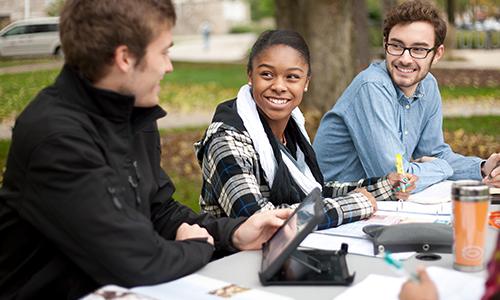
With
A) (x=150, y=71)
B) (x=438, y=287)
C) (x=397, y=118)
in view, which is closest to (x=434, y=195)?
(x=397, y=118)

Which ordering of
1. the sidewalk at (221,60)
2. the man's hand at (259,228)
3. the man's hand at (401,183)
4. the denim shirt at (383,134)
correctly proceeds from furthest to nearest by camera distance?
1. the sidewalk at (221,60)
2. the denim shirt at (383,134)
3. the man's hand at (401,183)
4. the man's hand at (259,228)

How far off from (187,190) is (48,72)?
2.71 metres

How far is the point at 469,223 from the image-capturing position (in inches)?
74.4

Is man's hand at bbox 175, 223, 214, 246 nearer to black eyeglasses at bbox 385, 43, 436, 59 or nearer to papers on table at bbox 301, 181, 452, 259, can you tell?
papers on table at bbox 301, 181, 452, 259

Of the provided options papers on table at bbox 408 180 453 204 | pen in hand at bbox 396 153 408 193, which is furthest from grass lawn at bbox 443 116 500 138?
pen in hand at bbox 396 153 408 193

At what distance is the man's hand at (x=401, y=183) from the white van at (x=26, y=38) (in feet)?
14.1

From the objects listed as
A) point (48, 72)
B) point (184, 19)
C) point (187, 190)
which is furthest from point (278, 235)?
point (184, 19)

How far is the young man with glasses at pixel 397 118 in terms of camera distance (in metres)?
3.38

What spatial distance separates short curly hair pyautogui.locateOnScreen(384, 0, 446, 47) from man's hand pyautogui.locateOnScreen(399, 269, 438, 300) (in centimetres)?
204

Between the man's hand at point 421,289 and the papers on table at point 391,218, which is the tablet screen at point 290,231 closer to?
the papers on table at point 391,218

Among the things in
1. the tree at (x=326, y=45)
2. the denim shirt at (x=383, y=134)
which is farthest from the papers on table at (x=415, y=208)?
the tree at (x=326, y=45)

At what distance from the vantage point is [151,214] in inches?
95.0

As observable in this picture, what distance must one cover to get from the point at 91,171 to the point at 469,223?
950 millimetres

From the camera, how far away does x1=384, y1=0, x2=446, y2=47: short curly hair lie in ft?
11.2
